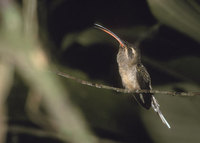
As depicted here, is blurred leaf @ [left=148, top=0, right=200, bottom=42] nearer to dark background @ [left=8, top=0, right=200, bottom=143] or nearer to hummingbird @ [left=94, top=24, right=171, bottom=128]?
dark background @ [left=8, top=0, right=200, bottom=143]

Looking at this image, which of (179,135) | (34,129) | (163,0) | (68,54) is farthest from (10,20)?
(179,135)

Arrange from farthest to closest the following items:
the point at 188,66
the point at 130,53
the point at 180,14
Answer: the point at 130,53 → the point at 188,66 → the point at 180,14

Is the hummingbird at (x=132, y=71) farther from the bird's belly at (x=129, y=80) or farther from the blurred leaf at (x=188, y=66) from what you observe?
the blurred leaf at (x=188, y=66)

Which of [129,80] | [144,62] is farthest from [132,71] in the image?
[144,62]

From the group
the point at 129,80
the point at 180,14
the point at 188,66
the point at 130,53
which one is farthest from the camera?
the point at 130,53

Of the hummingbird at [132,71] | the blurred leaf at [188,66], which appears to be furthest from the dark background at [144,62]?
the hummingbird at [132,71]

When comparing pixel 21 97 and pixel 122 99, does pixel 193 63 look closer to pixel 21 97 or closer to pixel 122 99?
pixel 122 99

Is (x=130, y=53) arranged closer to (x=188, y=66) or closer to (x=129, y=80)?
(x=129, y=80)

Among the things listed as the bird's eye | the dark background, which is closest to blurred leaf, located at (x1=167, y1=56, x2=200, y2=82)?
the dark background
